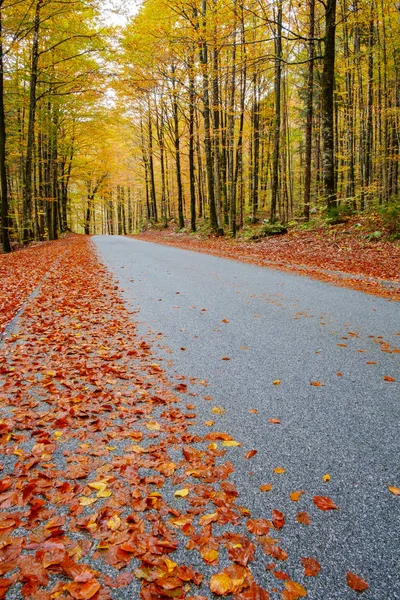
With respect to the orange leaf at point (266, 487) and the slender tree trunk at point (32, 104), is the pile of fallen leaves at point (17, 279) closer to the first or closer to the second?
the orange leaf at point (266, 487)

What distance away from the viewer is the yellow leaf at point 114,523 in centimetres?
163

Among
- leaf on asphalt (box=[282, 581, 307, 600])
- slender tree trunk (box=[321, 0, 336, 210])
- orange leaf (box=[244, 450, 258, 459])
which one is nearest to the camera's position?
leaf on asphalt (box=[282, 581, 307, 600])

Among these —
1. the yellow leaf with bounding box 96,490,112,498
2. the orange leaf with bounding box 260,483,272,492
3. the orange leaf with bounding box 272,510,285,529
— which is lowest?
the orange leaf with bounding box 272,510,285,529

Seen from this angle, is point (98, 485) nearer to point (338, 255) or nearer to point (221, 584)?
point (221, 584)

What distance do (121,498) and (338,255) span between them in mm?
9356

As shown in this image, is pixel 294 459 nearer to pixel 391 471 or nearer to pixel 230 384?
pixel 391 471

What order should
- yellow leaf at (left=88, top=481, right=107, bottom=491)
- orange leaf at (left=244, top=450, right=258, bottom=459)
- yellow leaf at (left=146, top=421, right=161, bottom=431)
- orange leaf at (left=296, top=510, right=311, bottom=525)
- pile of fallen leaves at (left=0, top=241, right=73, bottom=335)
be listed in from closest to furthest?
orange leaf at (left=296, top=510, right=311, bottom=525) < yellow leaf at (left=88, top=481, right=107, bottom=491) < orange leaf at (left=244, top=450, right=258, bottom=459) < yellow leaf at (left=146, top=421, right=161, bottom=431) < pile of fallen leaves at (left=0, top=241, right=73, bottom=335)

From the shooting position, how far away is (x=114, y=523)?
64.9 inches

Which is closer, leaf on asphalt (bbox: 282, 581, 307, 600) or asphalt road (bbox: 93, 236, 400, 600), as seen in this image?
leaf on asphalt (bbox: 282, 581, 307, 600)

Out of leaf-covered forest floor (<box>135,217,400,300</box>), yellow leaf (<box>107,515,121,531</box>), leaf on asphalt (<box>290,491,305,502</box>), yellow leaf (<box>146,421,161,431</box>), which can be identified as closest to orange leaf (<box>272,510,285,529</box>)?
leaf on asphalt (<box>290,491,305,502</box>)

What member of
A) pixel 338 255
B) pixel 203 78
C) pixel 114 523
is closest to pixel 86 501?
pixel 114 523

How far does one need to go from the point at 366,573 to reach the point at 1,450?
81.2 inches

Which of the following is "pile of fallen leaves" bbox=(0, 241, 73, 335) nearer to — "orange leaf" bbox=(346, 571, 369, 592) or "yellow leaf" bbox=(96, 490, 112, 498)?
"yellow leaf" bbox=(96, 490, 112, 498)

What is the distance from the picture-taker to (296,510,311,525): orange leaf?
5.28 feet
